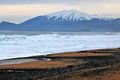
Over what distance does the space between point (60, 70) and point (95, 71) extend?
142 inches

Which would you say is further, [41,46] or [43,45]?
[43,45]

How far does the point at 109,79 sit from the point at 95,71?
3305mm

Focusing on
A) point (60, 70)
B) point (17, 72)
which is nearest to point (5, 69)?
point (17, 72)

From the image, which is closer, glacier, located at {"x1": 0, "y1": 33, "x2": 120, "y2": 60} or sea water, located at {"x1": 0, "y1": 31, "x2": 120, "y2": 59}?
glacier, located at {"x1": 0, "y1": 33, "x2": 120, "y2": 60}

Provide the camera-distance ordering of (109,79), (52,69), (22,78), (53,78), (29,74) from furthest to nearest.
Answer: (52,69)
(29,74)
(22,78)
(53,78)
(109,79)

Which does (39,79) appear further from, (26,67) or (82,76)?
(26,67)

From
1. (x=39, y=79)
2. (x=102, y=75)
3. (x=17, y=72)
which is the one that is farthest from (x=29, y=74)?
(x=102, y=75)

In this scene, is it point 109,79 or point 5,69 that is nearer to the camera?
point 109,79

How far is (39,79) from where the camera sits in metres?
21.6

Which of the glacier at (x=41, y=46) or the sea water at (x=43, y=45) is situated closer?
the glacier at (x=41, y=46)

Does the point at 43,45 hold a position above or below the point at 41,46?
below

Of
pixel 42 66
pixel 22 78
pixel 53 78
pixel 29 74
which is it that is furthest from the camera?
pixel 42 66

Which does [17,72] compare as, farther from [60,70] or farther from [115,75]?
[115,75]

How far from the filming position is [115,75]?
2078 centimetres
